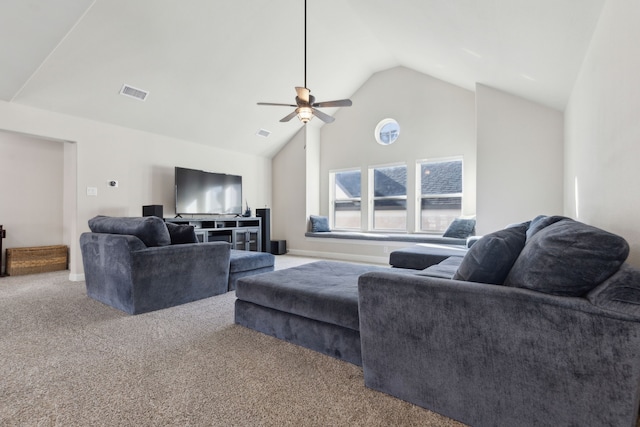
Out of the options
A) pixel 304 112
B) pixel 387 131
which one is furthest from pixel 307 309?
pixel 387 131

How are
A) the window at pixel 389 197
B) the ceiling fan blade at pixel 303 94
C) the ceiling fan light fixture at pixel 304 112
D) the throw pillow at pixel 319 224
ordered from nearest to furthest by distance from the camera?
the ceiling fan blade at pixel 303 94 < the ceiling fan light fixture at pixel 304 112 < the window at pixel 389 197 < the throw pillow at pixel 319 224

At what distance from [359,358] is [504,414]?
77cm

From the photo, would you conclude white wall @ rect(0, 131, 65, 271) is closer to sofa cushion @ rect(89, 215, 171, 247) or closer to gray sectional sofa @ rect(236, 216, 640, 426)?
sofa cushion @ rect(89, 215, 171, 247)

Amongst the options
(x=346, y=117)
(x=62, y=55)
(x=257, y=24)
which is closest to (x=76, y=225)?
(x=62, y=55)

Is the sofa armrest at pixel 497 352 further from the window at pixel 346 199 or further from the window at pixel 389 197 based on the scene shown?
the window at pixel 346 199

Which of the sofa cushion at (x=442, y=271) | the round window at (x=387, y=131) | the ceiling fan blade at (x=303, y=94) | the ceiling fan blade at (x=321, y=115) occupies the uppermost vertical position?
the round window at (x=387, y=131)

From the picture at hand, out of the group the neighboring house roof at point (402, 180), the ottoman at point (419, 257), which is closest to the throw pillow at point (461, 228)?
the neighboring house roof at point (402, 180)

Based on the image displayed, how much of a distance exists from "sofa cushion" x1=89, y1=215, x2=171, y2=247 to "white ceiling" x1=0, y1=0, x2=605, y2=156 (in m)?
2.12

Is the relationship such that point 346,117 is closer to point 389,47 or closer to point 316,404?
point 389,47

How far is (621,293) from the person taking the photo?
0.97 metres

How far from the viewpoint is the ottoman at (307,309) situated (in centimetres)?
181

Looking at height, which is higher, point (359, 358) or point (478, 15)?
point (478, 15)

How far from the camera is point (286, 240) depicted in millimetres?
7012

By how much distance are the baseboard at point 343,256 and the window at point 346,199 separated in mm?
815
